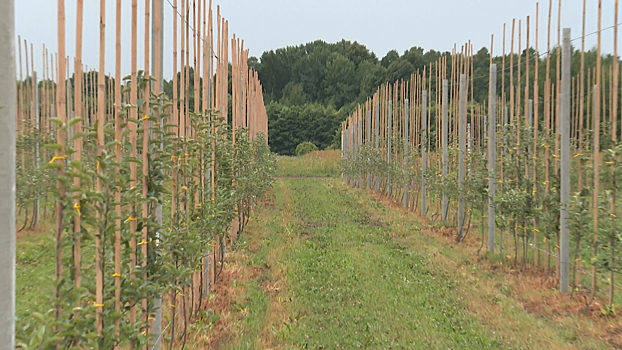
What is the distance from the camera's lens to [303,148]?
151 ft

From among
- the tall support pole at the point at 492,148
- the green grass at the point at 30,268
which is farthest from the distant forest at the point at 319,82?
the green grass at the point at 30,268

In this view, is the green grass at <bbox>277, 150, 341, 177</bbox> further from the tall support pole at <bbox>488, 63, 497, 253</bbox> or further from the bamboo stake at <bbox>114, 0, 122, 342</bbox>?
the bamboo stake at <bbox>114, 0, 122, 342</bbox>

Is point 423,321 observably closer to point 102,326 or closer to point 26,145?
point 102,326

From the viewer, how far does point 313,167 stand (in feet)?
104

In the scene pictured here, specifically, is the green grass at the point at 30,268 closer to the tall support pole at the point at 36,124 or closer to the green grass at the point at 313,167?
the tall support pole at the point at 36,124

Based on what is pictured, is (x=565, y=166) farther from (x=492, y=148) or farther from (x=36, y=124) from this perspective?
(x=36, y=124)

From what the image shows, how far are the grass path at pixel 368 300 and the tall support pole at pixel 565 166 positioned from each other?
0.73 meters

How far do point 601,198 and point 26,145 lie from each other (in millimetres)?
8714

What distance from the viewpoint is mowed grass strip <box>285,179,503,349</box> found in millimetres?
4645

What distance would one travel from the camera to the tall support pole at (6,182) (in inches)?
50.5

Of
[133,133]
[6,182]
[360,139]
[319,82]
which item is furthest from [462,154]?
[319,82]

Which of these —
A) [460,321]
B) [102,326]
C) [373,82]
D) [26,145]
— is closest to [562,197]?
[460,321]

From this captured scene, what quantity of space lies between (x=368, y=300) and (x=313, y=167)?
26.1m

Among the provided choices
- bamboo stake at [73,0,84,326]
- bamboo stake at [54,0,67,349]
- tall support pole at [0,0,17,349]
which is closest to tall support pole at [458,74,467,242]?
bamboo stake at [73,0,84,326]
